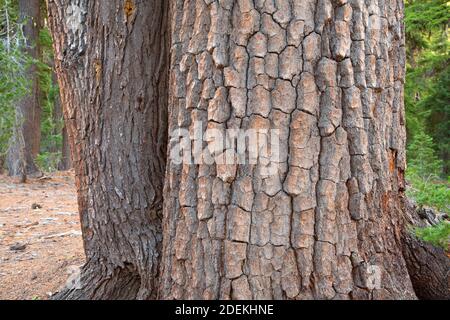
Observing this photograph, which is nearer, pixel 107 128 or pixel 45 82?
pixel 107 128

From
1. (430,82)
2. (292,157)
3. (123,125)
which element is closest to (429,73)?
(430,82)

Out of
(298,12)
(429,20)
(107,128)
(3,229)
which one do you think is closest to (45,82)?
(3,229)

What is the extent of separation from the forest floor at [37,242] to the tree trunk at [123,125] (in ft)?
2.77

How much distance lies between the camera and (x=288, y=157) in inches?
78.2

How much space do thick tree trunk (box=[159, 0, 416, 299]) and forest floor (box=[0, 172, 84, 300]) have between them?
67.1 inches

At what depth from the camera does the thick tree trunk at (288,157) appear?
1982 millimetres

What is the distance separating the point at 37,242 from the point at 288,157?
3582 mm

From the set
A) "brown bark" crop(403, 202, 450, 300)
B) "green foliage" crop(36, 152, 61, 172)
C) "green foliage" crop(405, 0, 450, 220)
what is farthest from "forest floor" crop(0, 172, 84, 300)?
"green foliage" crop(405, 0, 450, 220)

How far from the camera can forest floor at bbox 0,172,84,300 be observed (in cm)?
332

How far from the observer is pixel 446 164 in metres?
12.9

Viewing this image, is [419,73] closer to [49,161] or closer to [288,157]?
[49,161]

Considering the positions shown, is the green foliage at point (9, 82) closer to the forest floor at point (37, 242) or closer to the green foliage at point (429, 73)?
the forest floor at point (37, 242)
